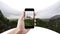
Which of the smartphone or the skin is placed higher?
the smartphone

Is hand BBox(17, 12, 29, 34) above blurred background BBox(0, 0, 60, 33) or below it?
below

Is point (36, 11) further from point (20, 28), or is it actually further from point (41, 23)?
point (20, 28)

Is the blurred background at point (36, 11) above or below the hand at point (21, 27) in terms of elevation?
above

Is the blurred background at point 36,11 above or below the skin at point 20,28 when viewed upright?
above

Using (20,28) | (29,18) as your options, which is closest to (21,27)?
(20,28)

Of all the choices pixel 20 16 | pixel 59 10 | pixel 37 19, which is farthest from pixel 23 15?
pixel 59 10
